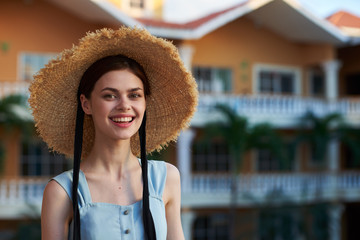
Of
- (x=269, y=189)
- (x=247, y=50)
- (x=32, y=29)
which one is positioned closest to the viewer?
(x=32, y=29)

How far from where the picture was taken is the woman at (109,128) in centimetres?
218

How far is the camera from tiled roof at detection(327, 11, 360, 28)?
18.5 metres

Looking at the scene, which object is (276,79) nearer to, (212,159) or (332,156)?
(332,156)

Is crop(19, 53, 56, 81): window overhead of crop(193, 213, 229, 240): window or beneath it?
overhead

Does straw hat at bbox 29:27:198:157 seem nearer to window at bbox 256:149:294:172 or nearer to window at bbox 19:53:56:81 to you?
window at bbox 19:53:56:81

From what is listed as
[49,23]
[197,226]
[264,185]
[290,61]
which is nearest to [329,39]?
[290,61]

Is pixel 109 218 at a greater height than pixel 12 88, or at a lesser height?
lesser

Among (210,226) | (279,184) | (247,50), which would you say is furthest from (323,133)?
(210,226)

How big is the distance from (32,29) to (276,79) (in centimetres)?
798

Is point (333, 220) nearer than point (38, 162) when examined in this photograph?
No

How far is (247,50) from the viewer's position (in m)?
17.8

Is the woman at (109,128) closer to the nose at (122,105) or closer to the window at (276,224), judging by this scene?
the nose at (122,105)

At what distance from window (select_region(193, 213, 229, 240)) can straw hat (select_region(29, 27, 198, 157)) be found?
50.9 ft

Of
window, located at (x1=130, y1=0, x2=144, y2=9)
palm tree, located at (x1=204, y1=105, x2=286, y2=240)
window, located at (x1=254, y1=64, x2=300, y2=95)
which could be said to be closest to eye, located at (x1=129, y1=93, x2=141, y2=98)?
palm tree, located at (x1=204, y1=105, x2=286, y2=240)
